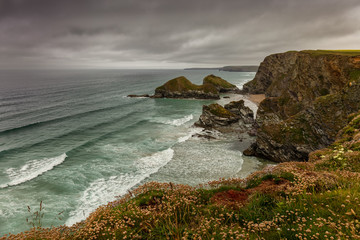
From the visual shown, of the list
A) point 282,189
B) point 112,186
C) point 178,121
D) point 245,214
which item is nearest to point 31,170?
point 112,186

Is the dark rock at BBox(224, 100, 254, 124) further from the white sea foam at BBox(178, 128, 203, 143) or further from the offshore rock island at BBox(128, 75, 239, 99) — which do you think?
the offshore rock island at BBox(128, 75, 239, 99)

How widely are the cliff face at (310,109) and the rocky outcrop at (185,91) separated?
46841mm

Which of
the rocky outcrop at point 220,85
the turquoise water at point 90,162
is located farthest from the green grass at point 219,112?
the rocky outcrop at point 220,85

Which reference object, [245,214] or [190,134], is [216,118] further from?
[245,214]

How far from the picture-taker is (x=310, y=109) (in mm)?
24688

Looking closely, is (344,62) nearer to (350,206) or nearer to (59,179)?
(350,206)

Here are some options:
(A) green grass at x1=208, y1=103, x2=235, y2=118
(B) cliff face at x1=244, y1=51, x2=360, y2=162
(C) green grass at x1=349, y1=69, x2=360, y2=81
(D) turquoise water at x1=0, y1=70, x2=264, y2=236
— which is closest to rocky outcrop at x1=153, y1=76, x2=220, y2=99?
(D) turquoise water at x1=0, y1=70, x2=264, y2=236

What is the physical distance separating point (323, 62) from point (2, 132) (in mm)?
67951

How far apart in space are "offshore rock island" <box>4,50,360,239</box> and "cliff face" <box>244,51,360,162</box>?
11 centimetres

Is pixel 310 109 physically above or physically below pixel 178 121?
above

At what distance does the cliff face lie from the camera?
72.8ft

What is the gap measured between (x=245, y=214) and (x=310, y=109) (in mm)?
23900

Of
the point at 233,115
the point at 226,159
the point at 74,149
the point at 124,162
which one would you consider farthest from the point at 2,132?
the point at 233,115

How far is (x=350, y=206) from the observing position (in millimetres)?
4836
